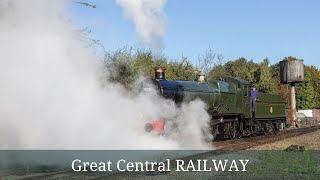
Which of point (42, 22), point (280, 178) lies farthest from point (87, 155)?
point (280, 178)

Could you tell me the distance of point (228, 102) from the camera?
18.0 metres

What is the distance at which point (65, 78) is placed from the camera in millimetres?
→ 10258

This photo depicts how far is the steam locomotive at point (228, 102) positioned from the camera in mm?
14336

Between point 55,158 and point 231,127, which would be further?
point 231,127

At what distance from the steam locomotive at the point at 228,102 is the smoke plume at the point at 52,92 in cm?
156

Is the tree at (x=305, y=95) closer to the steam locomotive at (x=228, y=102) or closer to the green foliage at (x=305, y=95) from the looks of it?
the green foliage at (x=305, y=95)

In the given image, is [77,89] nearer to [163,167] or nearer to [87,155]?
[87,155]

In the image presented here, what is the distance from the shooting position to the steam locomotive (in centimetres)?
1434

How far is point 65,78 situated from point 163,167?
3.29 metres

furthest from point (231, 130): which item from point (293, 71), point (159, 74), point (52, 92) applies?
point (293, 71)

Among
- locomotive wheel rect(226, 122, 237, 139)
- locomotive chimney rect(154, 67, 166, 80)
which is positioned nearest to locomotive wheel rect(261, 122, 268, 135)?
locomotive wheel rect(226, 122, 237, 139)

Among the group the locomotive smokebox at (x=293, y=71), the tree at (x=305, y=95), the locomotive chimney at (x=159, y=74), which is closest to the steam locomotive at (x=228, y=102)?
the locomotive chimney at (x=159, y=74)

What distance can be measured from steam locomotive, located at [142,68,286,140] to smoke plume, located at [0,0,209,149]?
5.12 feet

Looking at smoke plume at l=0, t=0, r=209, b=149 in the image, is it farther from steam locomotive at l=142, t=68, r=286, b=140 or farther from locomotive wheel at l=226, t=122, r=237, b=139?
locomotive wheel at l=226, t=122, r=237, b=139
